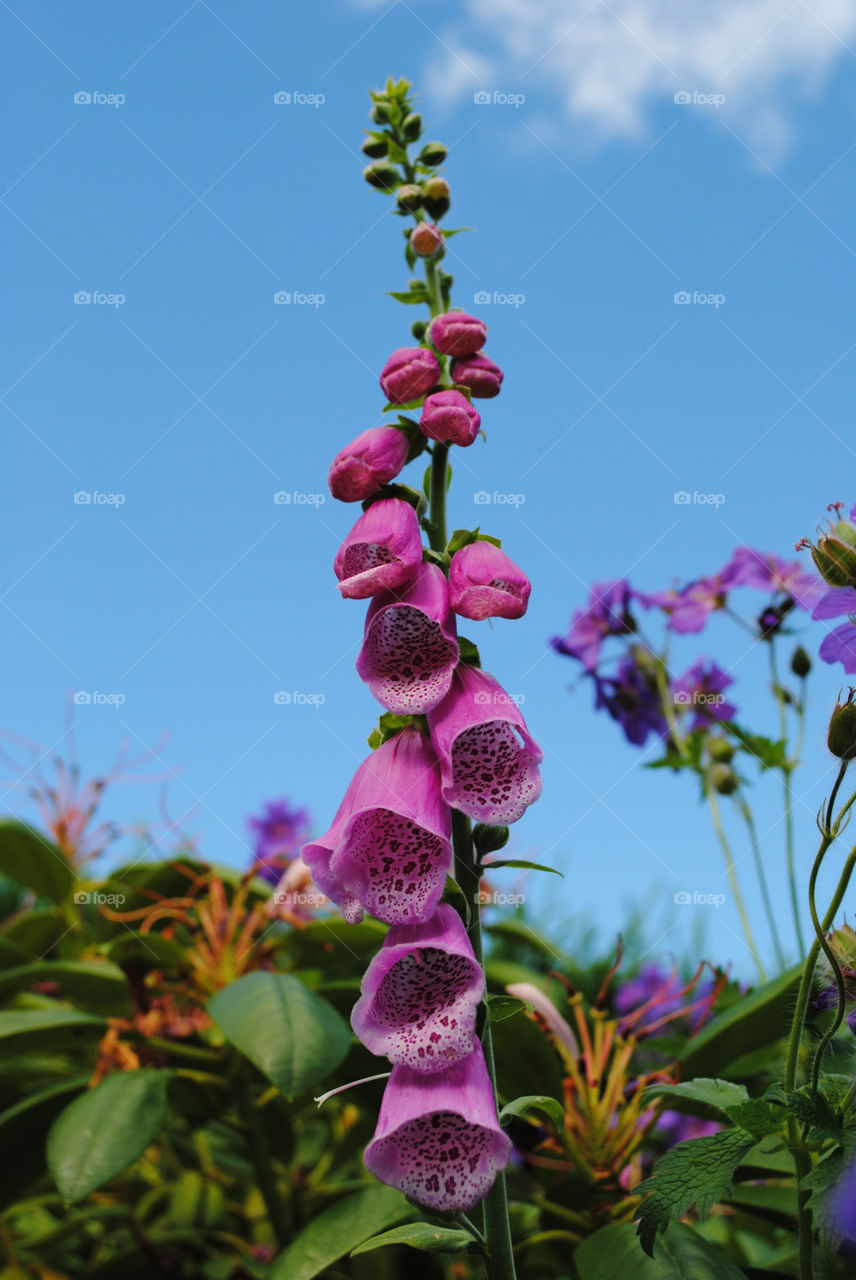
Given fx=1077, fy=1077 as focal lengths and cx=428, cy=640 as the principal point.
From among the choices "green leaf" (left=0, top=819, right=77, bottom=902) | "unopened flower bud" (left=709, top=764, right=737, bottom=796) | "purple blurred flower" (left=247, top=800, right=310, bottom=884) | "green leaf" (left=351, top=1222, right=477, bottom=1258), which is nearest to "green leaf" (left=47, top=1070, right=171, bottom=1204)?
"green leaf" (left=351, top=1222, right=477, bottom=1258)

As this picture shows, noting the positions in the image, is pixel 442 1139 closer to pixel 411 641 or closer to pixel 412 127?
pixel 411 641

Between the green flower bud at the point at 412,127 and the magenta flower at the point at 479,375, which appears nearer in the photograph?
the magenta flower at the point at 479,375

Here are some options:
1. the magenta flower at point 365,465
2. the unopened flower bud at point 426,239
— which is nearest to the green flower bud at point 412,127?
the unopened flower bud at point 426,239

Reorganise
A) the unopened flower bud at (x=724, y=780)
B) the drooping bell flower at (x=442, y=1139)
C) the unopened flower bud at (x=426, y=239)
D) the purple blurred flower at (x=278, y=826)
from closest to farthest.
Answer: the drooping bell flower at (x=442, y=1139), the unopened flower bud at (x=426, y=239), the unopened flower bud at (x=724, y=780), the purple blurred flower at (x=278, y=826)

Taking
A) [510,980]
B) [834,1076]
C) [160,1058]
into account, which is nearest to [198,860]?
[160,1058]

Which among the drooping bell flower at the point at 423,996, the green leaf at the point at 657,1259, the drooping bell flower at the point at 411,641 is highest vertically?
the drooping bell flower at the point at 411,641

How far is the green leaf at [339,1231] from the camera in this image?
89cm

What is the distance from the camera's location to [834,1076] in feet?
2.49

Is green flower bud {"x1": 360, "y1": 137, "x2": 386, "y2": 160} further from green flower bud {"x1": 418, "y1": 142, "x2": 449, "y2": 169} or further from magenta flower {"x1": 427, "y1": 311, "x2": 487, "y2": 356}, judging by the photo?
magenta flower {"x1": 427, "y1": 311, "x2": 487, "y2": 356}

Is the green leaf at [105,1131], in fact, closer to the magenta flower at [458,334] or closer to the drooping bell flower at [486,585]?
the drooping bell flower at [486,585]

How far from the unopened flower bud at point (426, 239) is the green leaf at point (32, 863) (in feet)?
3.35

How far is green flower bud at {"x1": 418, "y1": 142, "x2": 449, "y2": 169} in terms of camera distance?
0.95 m

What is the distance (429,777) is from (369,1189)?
510mm

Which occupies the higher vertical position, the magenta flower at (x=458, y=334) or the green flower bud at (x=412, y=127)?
the green flower bud at (x=412, y=127)
